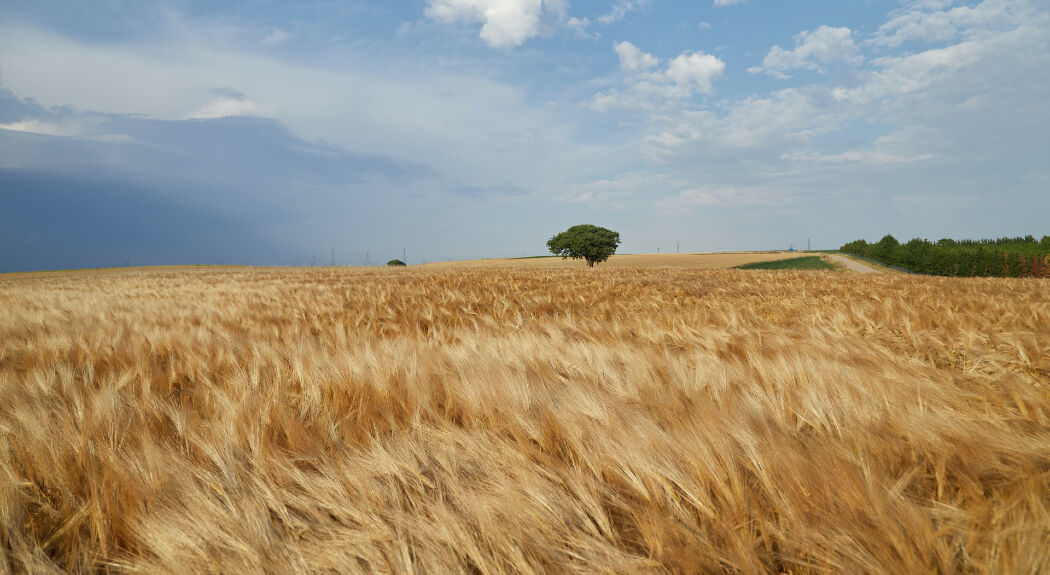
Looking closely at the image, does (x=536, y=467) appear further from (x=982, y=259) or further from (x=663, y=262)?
(x=663, y=262)

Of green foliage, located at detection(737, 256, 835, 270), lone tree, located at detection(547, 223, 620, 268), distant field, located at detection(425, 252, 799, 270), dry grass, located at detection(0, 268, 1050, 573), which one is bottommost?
dry grass, located at detection(0, 268, 1050, 573)

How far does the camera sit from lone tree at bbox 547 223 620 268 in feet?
198

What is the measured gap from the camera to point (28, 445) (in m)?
1.22

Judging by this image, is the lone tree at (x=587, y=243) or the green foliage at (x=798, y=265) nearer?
the green foliage at (x=798, y=265)

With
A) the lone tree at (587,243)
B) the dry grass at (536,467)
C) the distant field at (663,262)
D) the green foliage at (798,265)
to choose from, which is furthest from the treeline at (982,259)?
the dry grass at (536,467)

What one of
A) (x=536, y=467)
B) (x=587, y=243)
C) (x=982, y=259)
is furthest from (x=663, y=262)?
(x=536, y=467)

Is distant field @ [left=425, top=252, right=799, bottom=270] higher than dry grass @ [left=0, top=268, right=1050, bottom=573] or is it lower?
Result: higher

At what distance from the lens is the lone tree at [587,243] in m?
60.5

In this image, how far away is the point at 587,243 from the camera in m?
60.4

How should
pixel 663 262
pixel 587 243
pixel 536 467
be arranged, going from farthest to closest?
pixel 663 262 → pixel 587 243 → pixel 536 467

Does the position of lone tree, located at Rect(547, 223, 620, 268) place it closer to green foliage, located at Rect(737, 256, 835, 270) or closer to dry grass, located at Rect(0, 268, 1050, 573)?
green foliage, located at Rect(737, 256, 835, 270)

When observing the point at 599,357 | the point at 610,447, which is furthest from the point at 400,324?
the point at 610,447

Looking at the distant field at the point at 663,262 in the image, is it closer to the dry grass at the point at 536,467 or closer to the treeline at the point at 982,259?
the treeline at the point at 982,259

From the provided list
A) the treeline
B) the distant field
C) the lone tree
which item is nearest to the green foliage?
the distant field
